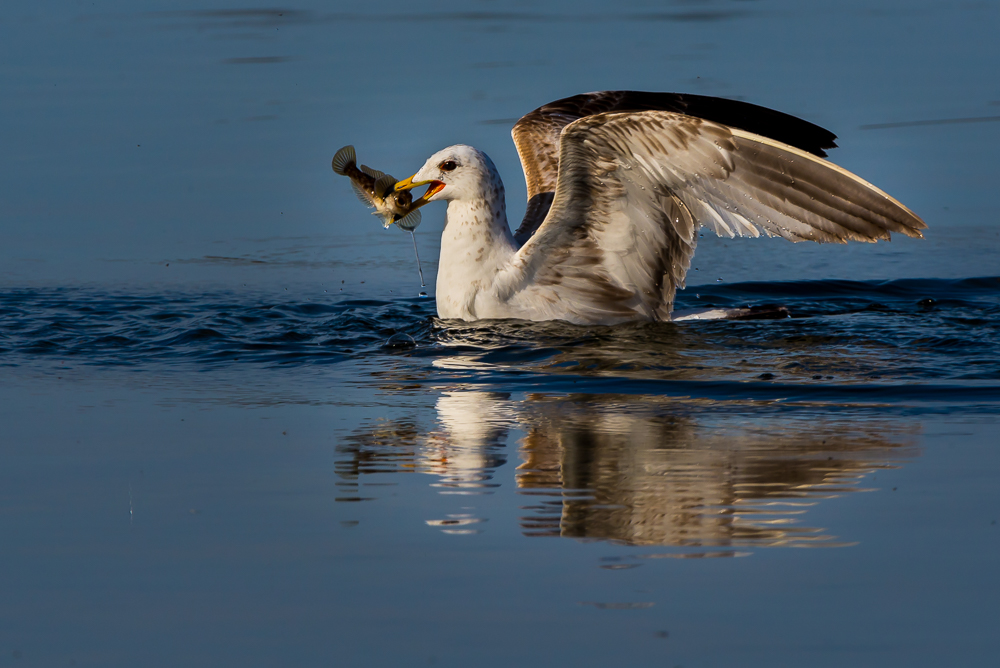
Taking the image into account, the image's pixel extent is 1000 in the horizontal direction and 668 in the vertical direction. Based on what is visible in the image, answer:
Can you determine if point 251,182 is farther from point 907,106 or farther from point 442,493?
point 442,493

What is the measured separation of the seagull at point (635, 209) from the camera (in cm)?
788

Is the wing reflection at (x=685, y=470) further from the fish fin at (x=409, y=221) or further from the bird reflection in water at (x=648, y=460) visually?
the fish fin at (x=409, y=221)

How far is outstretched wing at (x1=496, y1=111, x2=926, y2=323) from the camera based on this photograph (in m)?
7.85

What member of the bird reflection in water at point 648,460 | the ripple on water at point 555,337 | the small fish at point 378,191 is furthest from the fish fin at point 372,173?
the bird reflection in water at point 648,460

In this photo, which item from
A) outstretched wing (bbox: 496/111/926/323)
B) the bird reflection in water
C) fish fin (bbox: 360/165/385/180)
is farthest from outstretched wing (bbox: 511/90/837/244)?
the bird reflection in water

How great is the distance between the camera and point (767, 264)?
10.8m

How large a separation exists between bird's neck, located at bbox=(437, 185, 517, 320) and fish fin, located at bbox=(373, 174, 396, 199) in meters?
0.43

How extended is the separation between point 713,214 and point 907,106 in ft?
18.3

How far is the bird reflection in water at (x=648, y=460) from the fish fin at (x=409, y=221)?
2579 mm

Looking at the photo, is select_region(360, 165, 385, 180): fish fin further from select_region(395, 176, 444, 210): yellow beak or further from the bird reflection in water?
the bird reflection in water

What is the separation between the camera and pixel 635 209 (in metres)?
8.49

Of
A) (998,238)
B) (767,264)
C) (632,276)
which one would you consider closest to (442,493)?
(632,276)

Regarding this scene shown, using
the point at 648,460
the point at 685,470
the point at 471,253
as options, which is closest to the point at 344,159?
the point at 471,253

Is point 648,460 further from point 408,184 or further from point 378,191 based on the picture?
point 378,191
